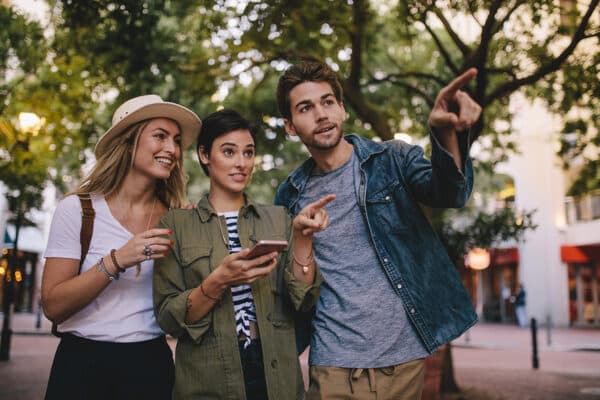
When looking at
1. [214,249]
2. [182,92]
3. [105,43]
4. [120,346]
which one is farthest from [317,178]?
[182,92]

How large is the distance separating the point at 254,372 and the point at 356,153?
1.47 metres

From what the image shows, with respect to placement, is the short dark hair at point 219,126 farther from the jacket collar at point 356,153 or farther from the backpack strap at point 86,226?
the backpack strap at point 86,226

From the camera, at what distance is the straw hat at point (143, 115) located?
307 cm

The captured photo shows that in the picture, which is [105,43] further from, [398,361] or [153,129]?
[398,361]

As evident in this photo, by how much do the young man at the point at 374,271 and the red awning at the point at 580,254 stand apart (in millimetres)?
24993

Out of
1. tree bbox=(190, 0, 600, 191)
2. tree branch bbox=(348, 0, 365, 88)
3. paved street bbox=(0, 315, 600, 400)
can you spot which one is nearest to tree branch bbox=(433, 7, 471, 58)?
tree bbox=(190, 0, 600, 191)

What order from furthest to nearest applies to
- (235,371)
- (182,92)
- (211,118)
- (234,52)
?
(182,92) → (234,52) → (211,118) → (235,371)

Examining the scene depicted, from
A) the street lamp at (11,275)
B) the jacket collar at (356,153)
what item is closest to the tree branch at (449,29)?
the jacket collar at (356,153)

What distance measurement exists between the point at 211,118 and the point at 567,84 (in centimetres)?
762

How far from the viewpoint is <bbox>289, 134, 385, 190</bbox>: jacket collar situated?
324 cm

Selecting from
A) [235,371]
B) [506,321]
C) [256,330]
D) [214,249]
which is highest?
[214,249]

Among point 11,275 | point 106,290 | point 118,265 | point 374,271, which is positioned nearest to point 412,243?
point 374,271

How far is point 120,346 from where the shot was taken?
281cm

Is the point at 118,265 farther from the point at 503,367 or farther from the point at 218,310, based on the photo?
the point at 503,367
